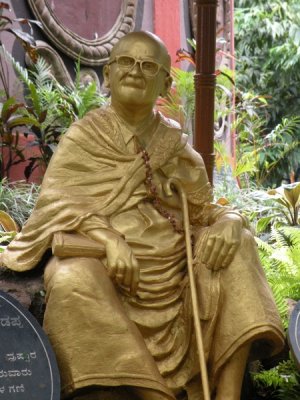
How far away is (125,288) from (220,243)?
0.45 m

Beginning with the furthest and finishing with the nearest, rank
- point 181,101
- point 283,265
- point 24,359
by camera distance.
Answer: point 181,101
point 283,265
point 24,359

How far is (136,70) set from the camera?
14.6 ft

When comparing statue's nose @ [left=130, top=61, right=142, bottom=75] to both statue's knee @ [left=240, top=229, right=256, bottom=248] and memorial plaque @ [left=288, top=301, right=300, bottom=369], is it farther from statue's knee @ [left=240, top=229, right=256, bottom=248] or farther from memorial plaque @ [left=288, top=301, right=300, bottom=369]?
memorial plaque @ [left=288, top=301, right=300, bottom=369]

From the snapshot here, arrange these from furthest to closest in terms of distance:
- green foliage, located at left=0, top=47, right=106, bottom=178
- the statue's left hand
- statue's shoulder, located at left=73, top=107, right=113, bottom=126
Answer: green foliage, located at left=0, top=47, right=106, bottom=178 < statue's shoulder, located at left=73, top=107, right=113, bottom=126 < the statue's left hand

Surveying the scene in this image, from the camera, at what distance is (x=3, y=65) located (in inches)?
310

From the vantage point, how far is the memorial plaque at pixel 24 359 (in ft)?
13.3

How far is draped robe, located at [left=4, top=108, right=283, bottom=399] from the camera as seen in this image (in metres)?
4.14

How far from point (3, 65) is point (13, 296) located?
364cm

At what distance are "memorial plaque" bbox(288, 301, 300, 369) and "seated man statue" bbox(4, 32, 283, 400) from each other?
9 centimetres

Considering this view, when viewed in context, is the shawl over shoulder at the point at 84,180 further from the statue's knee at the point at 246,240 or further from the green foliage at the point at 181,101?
the green foliage at the point at 181,101

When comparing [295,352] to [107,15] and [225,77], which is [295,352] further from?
[225,77]

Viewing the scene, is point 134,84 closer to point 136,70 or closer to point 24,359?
point 136,70

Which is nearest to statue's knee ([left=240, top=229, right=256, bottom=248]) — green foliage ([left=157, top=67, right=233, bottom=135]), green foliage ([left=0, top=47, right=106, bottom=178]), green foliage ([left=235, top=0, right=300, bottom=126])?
green foliage ([left=0, top=47, right=106, bottom=178])

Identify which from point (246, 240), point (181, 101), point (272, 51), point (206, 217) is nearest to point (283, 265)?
point (206, 217)
